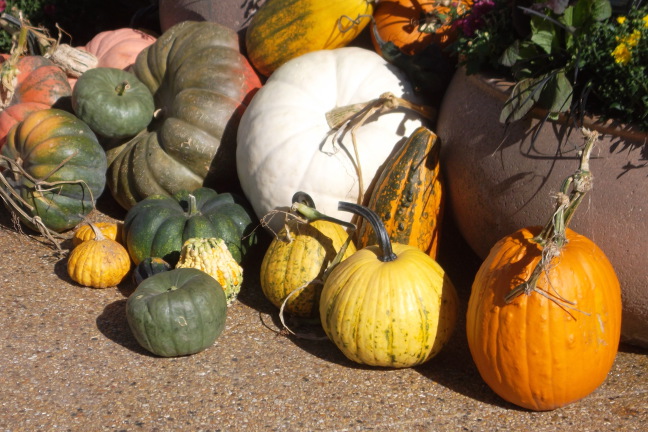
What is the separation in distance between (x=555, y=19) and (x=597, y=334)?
1.37 m

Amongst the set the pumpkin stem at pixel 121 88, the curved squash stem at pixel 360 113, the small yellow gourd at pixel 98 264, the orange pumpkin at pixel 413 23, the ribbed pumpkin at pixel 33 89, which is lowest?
the small yellow gourd at pixel 98 264

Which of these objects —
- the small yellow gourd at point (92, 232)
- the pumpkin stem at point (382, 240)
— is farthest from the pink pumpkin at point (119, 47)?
the pumpkin stem at point (382, 240)

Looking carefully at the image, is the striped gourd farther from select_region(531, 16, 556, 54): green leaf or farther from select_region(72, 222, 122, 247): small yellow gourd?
select_region(531, 16, 556, 54): green leaf

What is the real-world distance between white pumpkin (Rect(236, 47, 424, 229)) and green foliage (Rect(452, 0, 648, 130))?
849mm

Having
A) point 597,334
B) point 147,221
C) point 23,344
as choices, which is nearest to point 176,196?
point 147,221

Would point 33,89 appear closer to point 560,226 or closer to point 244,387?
point 244,387

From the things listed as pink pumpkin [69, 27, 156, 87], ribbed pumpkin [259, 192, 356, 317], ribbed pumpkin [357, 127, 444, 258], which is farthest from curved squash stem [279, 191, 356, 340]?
pink pumpkin [69, 27, 156, 87]

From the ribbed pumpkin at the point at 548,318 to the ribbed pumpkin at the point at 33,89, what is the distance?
341cm

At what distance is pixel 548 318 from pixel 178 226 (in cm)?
210

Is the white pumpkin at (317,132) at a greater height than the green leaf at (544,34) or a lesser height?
lesser

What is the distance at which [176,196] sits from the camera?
4387mm

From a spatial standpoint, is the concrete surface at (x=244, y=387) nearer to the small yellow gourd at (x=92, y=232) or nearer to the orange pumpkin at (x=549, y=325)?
the orange pumpkin at (x=549, y=325)

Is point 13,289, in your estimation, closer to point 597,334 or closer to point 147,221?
point 147,221

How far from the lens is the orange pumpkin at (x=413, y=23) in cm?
425
